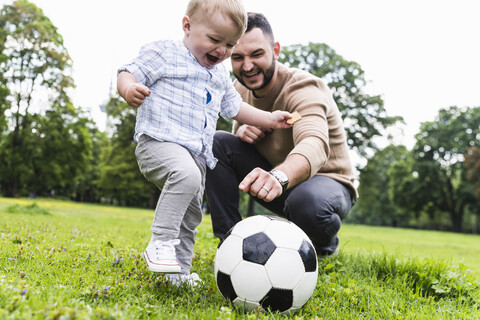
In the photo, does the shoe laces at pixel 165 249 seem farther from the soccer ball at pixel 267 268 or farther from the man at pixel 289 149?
the man at pixel 289 149

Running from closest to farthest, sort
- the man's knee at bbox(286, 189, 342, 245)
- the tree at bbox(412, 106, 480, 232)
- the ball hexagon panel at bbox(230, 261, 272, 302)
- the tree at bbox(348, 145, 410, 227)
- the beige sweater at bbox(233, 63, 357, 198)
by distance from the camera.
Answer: the ball hexagon panel at bbox(230, 261, 272, 302)
the man's knee at bbox(286, 189, 342, 245)
the beige sweater at bbox(233, 63, 357, 198)
the tree at bbox(412, 106, 480, 232)
the tree at bbox(348, 145, 410, 227)

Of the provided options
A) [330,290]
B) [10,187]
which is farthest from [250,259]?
[10,187]

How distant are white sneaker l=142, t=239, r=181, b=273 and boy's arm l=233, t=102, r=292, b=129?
1457mm

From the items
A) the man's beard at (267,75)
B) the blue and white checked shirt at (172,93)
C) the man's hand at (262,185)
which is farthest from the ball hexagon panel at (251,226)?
the man's beard at (267,75)

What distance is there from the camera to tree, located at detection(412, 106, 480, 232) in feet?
125

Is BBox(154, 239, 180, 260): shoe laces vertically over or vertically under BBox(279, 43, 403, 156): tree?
under

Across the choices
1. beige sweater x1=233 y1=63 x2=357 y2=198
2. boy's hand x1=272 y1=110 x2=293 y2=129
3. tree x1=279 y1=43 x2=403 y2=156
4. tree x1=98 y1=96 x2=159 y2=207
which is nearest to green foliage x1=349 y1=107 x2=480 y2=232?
tree x1=279 y1=43 x2=403 y2=156

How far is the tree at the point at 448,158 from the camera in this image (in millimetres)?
38031

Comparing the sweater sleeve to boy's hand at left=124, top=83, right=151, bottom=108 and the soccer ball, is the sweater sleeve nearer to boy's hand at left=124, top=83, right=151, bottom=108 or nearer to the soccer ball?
the soccer ball

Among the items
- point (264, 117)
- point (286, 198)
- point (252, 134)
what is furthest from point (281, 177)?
point (252, 134)

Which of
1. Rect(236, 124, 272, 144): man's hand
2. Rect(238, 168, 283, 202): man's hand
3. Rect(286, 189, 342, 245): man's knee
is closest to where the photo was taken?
Rect(238, 168, 283, 202): man's hand

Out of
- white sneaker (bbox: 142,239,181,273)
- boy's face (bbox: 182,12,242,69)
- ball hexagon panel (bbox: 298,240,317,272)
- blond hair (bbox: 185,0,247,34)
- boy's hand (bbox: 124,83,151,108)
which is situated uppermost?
blond hair (bbox: 185,0,247,34)

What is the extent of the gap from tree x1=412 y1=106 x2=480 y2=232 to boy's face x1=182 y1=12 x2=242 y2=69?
40372 millimetres

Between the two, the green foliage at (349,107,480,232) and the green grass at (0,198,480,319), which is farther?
the green foliage at (349,107,480,232)
